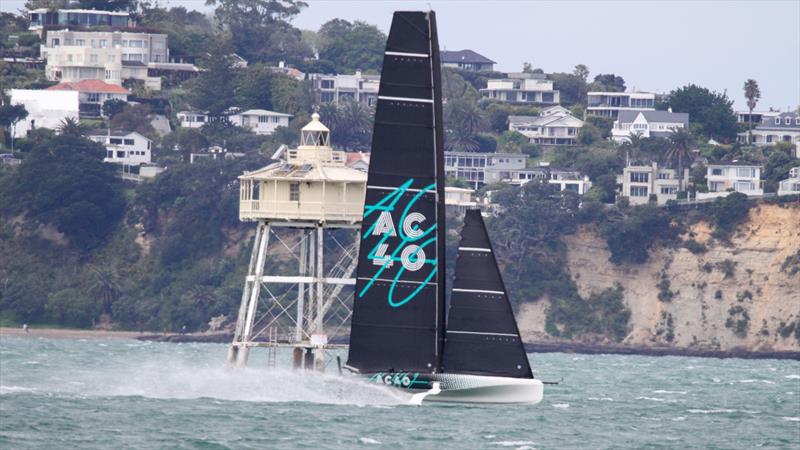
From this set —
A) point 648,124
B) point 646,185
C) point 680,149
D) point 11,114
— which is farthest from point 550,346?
point 11,114

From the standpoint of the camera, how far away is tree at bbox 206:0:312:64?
184 meters

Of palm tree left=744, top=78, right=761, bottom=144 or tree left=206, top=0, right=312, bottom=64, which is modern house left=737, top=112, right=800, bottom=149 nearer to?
palm tree left=744, top=78, right=761, bottom=144

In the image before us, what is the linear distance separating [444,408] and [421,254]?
4126 mm

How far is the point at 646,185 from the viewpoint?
13600 centimetres

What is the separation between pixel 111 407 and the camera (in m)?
50.0

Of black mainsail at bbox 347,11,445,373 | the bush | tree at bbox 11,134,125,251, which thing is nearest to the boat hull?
black mainsail at bbox 347,11,445,373

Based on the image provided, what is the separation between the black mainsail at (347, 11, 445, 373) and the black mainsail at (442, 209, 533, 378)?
37 cm

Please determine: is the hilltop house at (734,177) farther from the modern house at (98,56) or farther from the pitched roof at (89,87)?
the modern house at (98,56)

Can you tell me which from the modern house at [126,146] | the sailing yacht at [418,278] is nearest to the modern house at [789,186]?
the modern house at [126,146]

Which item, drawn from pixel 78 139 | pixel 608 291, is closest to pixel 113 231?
pixel 78 139

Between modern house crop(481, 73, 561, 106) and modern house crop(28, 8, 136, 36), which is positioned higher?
modern house crop(28, 8, 136, 36)

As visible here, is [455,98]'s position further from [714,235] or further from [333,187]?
[333,187]

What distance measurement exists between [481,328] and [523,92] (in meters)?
131

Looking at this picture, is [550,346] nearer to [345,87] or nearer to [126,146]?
[126,146]
